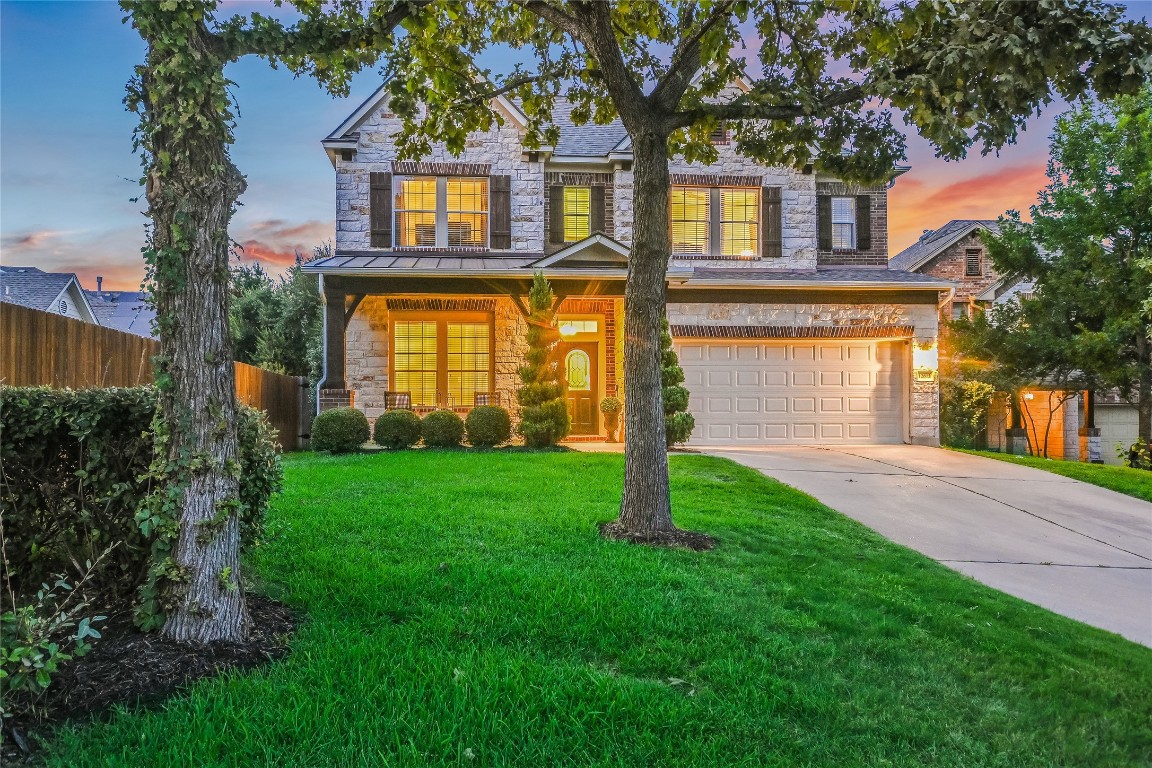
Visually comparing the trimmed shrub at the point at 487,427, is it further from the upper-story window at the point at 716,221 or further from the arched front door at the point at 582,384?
the upper-story window at the point at 716,221

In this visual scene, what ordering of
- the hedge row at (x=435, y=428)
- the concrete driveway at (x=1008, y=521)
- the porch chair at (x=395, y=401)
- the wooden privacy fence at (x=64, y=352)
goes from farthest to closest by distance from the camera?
the porch chair at (x=395, y=401)
the hedge row at (x=435, y=428)
the concrete driveway at (x=1008, y=521)
the wooden privacy fence at (x=64, y=352)

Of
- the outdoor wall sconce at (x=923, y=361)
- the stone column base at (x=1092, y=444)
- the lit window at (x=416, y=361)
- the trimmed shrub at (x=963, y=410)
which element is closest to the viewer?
the outdoor wall sconce at (x=923, y=361)

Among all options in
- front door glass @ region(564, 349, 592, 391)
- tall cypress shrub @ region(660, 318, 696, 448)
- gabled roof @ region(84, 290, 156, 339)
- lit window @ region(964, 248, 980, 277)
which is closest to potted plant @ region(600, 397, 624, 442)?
front door glass @ region(564, 349, 592, 391)

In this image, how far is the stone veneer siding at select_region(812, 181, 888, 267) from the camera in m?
13.6

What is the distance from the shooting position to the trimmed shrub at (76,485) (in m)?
2.81

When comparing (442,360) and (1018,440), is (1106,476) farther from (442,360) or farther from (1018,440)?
(442,360)

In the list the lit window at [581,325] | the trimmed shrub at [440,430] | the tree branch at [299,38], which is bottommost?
the trimmed shrub at [440,430]

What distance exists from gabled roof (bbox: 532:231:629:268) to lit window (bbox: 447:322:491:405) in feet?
7.86

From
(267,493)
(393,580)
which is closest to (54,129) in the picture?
(267,493)

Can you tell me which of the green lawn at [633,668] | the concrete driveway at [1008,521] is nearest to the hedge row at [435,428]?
the concrete driveway at [1008,521]

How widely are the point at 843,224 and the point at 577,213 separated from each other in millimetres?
5949

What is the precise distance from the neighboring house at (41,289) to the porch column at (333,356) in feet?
32.7

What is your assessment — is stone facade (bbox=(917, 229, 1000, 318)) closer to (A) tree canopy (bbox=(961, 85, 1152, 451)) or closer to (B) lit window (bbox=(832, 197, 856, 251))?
(A) tree canopy (bbox=(961, 85, 1152, 451))

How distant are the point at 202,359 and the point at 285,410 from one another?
9.95 m
